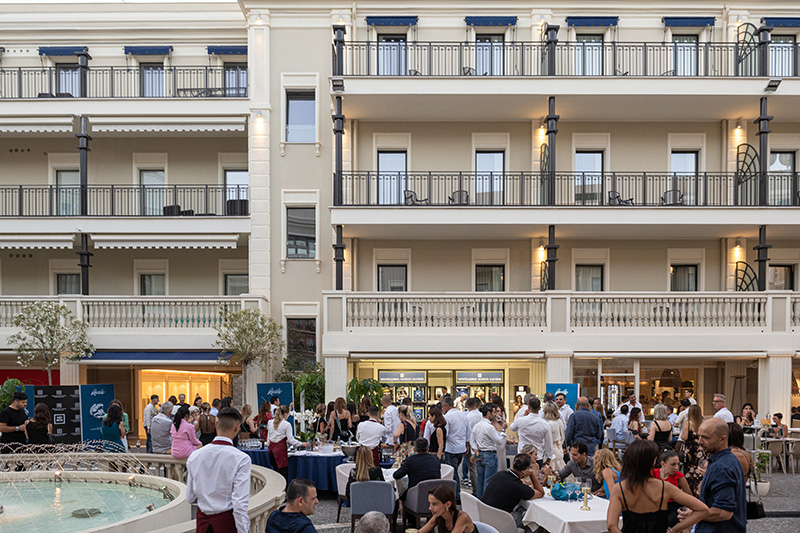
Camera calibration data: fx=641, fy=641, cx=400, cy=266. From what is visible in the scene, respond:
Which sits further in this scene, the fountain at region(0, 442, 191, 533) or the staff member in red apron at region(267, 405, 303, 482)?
the staff member in red apron at region(267, 405, 303, 482)

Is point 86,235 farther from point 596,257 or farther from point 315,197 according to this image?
point 596,257

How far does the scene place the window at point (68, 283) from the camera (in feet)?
70.5

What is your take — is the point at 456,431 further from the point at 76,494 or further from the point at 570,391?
the point at 76,494

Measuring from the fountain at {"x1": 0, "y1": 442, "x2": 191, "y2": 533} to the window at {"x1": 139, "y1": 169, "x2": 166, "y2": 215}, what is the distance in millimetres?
11200

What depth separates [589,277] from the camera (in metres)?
20.6

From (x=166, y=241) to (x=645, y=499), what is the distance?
57.3 feet

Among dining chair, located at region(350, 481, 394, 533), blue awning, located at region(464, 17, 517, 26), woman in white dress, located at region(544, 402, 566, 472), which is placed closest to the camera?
dining chair, located at region(350, 481, 394, 533)

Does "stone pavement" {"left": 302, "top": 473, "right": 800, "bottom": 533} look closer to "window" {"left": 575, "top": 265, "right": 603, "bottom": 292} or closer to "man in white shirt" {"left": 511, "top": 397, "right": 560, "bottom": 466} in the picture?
"man in white shirt" {"left": 511, "top": 397, "right": 560, "bottom": 466}

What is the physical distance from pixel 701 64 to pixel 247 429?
56.4 ft

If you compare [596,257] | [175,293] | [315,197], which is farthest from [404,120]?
[175,293]

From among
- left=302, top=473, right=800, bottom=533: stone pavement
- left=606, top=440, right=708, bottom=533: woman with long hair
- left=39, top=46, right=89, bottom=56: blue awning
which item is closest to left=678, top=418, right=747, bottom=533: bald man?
left=606, top=440, right=708, bottom=533: woman with long hair

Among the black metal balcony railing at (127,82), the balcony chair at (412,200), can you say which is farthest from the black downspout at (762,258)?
the black metal balcony railing at (127,82)

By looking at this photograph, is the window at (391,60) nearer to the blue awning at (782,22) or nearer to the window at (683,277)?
the window at (683,277)

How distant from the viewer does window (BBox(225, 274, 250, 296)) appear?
2119 cm
